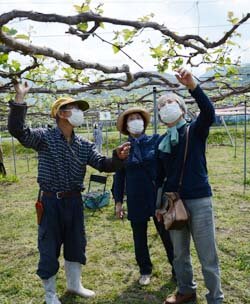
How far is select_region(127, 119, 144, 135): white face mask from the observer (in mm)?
3639

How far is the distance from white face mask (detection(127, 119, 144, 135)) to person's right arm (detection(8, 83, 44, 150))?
2.81 feet

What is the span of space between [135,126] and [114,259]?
173cm

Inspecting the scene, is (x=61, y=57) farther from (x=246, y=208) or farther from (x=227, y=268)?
(x=246, y=208)

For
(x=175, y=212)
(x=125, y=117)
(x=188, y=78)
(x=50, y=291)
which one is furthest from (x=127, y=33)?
(x=50, y=291)

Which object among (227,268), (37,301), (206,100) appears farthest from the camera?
(227,268)

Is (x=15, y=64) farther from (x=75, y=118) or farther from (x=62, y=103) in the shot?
(x=75, y=118)

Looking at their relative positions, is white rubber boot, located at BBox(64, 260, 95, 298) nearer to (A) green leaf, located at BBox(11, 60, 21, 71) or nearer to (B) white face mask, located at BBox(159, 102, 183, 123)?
(B) white face mask, located at BBox(159, 102, 183, 123)

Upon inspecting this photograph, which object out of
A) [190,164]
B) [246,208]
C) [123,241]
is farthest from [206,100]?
[246,208]

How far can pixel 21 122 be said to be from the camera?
9.81 feet

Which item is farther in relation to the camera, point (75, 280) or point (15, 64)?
point (15, 64)

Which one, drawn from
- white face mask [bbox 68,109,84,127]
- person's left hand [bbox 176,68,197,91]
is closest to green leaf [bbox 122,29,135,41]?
white face mask [bbox 68,109,84,127]

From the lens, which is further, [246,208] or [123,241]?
[246,208]

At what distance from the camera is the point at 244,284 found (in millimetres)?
3711

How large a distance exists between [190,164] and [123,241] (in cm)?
249
